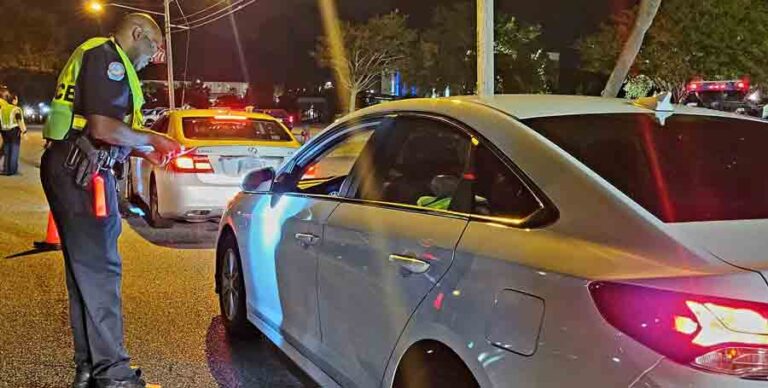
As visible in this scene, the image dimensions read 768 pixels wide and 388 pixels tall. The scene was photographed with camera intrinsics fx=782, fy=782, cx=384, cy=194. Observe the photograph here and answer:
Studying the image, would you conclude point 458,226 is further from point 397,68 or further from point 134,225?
point 397,68

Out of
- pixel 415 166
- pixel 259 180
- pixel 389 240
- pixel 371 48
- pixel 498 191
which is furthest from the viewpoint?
pixel 371 48

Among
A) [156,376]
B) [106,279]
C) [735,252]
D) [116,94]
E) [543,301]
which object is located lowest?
[156,376]

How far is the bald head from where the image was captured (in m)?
3.89

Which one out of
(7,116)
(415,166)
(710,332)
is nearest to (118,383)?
(415,166)

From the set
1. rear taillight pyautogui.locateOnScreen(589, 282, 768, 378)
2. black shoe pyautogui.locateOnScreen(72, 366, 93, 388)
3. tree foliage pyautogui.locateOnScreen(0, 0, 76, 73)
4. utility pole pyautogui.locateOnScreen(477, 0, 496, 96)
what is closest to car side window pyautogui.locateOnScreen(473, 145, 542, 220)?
rear taillight pyautogui.locateOnScreen(589, 282, 768, 378)

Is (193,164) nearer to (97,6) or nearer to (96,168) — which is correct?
(96,168)

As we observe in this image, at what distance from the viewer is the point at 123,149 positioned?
387 centimetres

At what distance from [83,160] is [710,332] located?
2907 millimetres

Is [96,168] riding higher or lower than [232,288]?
higher

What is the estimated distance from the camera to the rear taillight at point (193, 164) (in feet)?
28.4

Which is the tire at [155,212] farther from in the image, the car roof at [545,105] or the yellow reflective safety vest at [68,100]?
the car roof at [545,105]

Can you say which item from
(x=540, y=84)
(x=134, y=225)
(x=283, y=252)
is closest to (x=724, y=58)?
(x=540, y=84)

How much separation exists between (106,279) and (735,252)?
293cm

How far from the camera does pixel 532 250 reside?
2.35 metres
